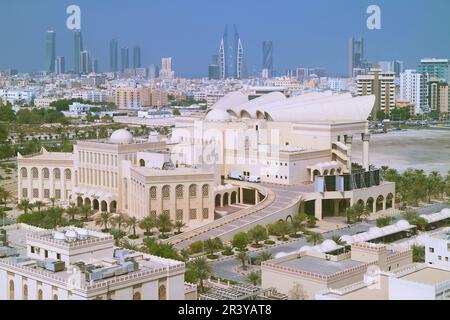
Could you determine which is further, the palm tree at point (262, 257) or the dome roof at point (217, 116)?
the dome roof at point (217, 116)

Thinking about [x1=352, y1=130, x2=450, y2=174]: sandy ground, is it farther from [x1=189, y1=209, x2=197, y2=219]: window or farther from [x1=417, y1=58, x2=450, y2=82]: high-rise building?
[x1=417, y1=58, x2=450, y2=82]: high-rise building

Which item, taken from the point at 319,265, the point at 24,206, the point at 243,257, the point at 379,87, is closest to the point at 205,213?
the point at 243,257

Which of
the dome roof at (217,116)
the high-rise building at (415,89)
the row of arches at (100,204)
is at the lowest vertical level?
the row of arches at (100,204)

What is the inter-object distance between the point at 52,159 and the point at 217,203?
15.3 ft

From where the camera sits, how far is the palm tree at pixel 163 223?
15.5 meters

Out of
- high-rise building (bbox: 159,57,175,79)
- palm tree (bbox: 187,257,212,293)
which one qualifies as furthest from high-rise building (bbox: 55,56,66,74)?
palm tree (bbox: 187,257,212,293)

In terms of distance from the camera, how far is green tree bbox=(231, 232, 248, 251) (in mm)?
14305

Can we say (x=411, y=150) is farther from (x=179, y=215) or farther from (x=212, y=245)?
(x=212, y=245)

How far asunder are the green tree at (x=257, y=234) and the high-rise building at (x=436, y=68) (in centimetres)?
4483

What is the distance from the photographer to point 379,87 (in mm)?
50500

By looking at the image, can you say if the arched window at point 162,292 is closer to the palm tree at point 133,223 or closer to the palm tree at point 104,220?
the palm tree at point 133,223

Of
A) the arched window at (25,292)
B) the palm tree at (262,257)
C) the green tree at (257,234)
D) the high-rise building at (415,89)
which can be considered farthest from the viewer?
the high-rise building at (415,89)

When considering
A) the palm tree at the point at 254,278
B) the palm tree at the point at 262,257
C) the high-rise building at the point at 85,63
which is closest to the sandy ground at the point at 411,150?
the palm tree at the point at 262,257
